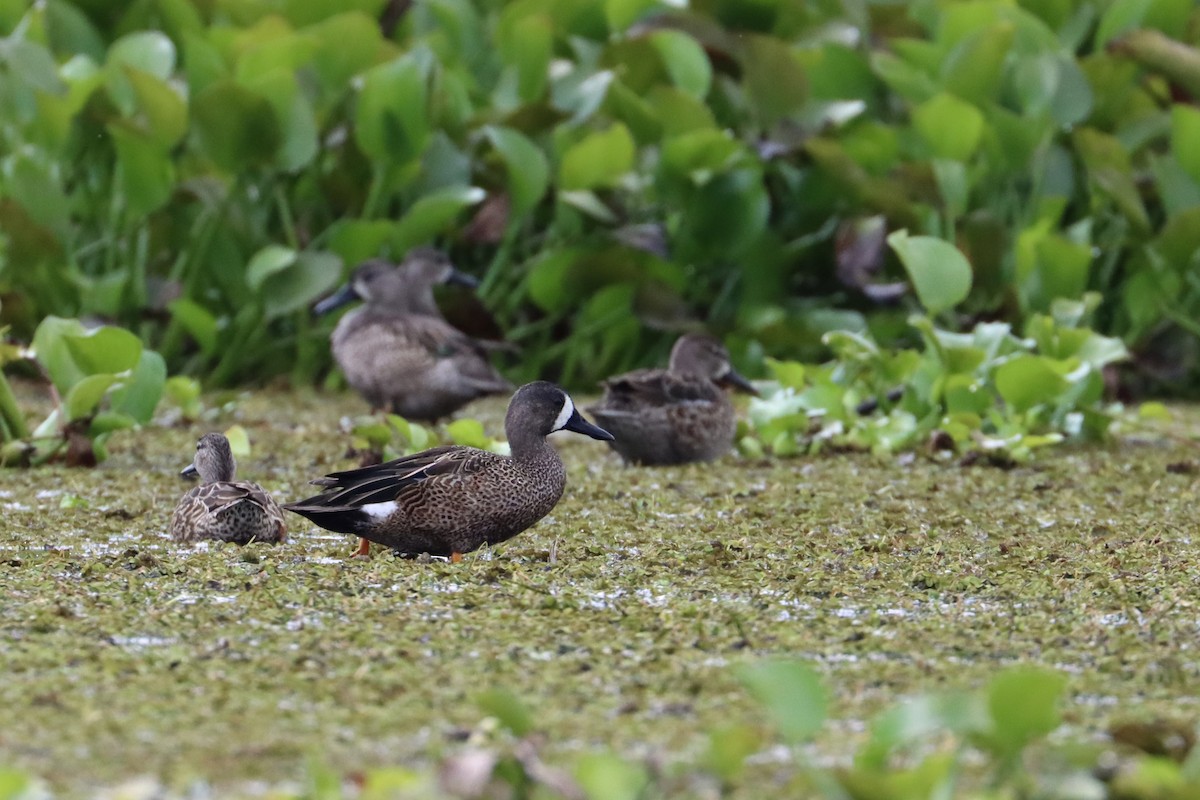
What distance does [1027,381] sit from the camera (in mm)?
6180

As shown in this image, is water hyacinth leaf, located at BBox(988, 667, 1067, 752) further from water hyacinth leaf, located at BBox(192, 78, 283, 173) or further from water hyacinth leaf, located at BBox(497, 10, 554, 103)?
water hyacinth leaf, located at BBox(497, 10, 554, 103)

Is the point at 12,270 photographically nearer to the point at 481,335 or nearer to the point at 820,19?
the point at 481,335

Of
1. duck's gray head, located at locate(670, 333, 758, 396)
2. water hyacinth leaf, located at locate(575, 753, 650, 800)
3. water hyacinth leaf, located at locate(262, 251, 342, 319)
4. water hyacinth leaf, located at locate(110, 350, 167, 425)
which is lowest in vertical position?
duck's gray head, located at locate(670, 333, 758, 396)

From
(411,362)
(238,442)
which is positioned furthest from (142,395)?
(411,362)

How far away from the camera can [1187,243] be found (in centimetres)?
783

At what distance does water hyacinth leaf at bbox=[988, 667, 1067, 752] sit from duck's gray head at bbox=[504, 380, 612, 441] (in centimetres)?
234

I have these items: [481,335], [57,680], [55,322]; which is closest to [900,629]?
[57,680]

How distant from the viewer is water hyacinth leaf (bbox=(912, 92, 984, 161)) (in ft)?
25.1

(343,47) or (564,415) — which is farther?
(343,47)

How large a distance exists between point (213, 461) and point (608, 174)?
11.1ft

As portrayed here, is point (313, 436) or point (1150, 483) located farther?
point (313, 436)

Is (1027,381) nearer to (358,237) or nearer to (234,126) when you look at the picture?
(358,237)

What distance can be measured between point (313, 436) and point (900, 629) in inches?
145

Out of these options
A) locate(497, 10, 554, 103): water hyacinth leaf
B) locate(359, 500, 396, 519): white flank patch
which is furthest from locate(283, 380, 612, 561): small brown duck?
locate(497, 10, 554, 103): water hyacinth leaf
